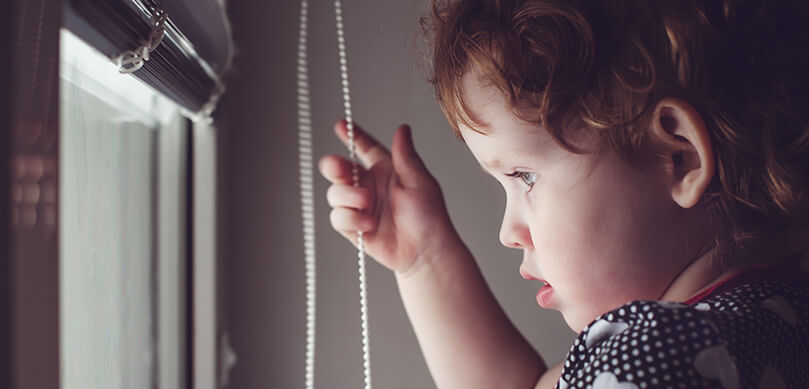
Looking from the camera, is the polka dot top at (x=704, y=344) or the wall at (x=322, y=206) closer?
the polka dot top at (x=704, y=344)

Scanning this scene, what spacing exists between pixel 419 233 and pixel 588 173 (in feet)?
0.79

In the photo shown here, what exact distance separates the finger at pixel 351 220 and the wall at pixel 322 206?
0.26ft

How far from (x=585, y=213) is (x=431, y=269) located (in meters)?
0.23

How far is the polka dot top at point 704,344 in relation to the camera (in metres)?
0.42

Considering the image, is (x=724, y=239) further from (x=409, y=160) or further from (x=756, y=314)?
(x=409, y=160)

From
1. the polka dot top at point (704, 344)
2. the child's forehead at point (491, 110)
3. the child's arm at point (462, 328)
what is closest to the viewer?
the polka dot top at point (704, 344)

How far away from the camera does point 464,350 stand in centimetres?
68

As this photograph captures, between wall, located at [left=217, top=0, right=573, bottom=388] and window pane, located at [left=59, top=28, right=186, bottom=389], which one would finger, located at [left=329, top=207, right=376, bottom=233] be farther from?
window pane, located at [left=59, top=28, right=186, bottom=389]

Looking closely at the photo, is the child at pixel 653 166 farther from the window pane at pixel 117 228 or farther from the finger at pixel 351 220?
the window pane at pixel 117 228

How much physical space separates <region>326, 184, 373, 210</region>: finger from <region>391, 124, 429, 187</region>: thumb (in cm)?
5

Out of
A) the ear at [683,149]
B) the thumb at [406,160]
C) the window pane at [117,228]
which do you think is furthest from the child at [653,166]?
the window pane at [117,228]

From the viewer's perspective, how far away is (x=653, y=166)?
20.2 inches

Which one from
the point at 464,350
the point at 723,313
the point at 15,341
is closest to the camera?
the point at 15,341

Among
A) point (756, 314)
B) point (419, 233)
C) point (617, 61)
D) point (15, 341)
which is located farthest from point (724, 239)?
point (15, 341)
